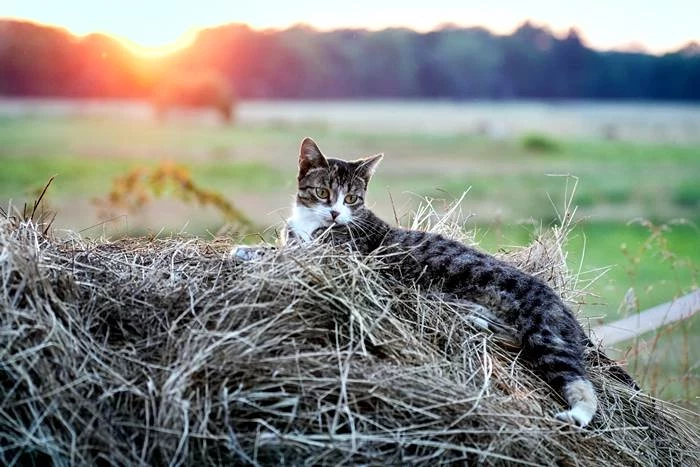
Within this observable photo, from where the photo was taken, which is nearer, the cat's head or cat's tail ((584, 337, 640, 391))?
cat's tail ((584, 337, 640, 391))

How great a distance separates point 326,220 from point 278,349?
118cm

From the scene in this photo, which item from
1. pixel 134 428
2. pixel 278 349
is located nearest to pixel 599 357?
pixel 278 349

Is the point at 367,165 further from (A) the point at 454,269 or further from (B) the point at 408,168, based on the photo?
(B) the point at 408,168

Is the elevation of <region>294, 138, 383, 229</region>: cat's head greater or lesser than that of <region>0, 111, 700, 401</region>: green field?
greater

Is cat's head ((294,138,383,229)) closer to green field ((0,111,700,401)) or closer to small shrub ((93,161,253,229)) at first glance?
green field ((0,111,700,401))

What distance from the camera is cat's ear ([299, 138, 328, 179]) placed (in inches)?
116

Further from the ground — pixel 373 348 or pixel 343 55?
pixel 343 55

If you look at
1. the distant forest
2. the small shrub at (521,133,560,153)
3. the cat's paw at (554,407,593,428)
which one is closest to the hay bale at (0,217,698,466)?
the cat's paw at (554,407,593,428)

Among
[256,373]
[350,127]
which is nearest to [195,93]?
[350,127]

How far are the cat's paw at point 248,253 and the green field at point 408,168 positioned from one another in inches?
78.5

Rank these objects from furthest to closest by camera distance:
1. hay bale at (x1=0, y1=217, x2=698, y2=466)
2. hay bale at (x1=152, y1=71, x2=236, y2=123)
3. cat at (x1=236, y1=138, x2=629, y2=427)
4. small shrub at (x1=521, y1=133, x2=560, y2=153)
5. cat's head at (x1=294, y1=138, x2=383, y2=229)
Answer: small shrub at (x1=521, y1=133, x2=560, y2=153) < hay bale at (x1=152, y1=71, x2=236, y2=123) < cat's head at (x1=294, y1=138, x2=383, y2=229) < cat at (x1=236, y1=138, x2=629, y2=427) < hay bale at (x1=0, y1=217, x2=698, y2=466)

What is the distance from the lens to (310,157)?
2977mm

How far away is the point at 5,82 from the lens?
5.31 meters

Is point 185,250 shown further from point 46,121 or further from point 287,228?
point 46,121
